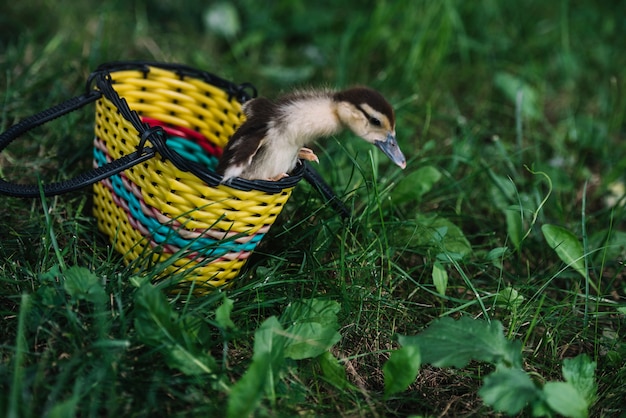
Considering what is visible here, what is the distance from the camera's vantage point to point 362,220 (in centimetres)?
238

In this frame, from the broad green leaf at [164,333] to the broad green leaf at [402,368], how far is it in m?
0.47

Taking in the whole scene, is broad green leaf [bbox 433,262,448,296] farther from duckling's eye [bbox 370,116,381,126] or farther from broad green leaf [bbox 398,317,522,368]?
duckling's eye [bbox 370,116,381,126]

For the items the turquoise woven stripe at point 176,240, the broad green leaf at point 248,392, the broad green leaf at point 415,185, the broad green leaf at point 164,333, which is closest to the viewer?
the broad green leaf at point 248,392

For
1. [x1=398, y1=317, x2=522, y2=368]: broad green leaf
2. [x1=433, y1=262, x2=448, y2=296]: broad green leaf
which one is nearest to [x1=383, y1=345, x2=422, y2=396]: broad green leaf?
[x1=398, y1=317, x2=522, y2=368]: broad green leaf

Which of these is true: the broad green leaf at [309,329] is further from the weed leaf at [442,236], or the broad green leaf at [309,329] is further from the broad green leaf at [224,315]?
the weed leaf at [442,236]

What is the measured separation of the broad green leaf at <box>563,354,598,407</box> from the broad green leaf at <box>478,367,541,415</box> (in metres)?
0.21

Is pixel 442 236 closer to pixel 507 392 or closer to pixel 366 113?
pixel 366 113

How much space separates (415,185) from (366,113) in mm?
575

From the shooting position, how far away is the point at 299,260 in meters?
2.31

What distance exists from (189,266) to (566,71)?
2.76 metres

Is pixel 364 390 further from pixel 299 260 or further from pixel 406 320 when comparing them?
pixel 299 260

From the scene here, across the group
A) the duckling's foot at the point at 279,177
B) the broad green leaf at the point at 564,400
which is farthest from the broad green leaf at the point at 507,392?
the duckling's foot at the point at 279,177

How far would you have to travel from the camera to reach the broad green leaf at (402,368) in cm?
181

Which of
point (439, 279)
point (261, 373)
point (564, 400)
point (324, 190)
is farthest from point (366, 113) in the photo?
point (564, 400)
